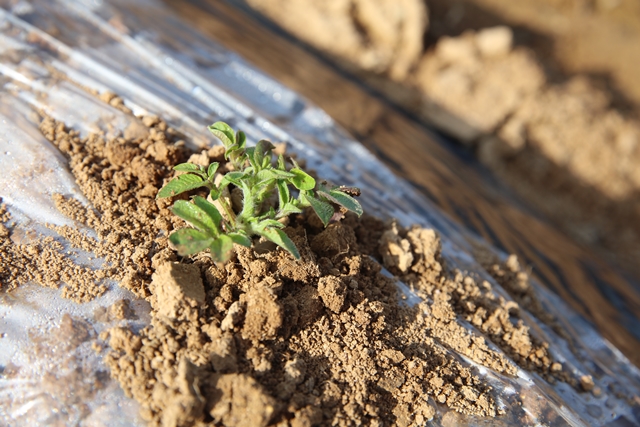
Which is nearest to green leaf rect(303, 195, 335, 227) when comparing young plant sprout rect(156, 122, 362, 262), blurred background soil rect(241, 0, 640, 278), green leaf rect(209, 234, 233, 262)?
young plant sprout rect(156, 122, 362, 262)

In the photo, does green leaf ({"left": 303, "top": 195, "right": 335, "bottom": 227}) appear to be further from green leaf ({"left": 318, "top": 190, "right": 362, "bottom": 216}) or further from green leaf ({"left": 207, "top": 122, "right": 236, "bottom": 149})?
green leaf ({"left": 207, "top": 122, "right": 236, "bottom": 149})

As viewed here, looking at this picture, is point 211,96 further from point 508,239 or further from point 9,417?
point 508,239

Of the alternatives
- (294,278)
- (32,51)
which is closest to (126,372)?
(294,278)

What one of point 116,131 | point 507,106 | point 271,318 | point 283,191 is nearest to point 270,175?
point 283,191

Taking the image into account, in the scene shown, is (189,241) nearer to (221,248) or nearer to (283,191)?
(221,248)

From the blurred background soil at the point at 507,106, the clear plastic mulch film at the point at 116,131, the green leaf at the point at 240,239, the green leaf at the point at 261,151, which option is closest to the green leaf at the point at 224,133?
the green leaf at the point at 261,151

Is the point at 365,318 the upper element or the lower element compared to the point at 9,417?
upper
